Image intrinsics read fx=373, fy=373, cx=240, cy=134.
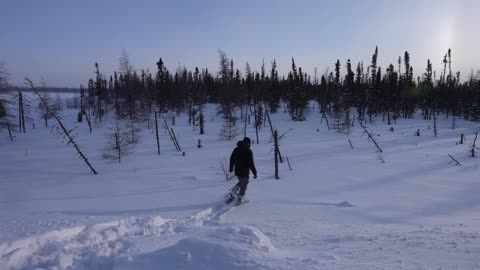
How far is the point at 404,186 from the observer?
17547 millimetres

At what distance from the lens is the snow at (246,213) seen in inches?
232

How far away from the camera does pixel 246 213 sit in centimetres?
1077

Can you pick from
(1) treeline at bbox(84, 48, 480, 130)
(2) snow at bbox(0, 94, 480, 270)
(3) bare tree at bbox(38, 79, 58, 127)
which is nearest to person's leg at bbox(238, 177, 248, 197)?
(2) snow at bbox(0, 94, 480, 270)

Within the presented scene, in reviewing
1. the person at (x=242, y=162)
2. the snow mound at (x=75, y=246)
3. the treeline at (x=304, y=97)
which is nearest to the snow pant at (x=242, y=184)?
the person at (x=242, y=162)

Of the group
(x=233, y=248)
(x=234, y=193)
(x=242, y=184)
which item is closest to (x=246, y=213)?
(x=234, y=193)

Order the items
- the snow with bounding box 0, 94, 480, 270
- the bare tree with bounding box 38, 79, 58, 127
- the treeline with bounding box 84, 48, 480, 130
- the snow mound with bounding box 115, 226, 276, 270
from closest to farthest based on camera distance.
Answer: the snow mound with bounding box 115, 226, 276, 270 < the snow with bounding box 0, 94, 480, 270 < the bare tree with bounding box 38, 79, 58, 127 < the treeline with bounding box 84, 48, 480, 130

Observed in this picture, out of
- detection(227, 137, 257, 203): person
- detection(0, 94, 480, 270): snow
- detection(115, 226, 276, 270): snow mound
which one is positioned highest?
detection(227, 137, 257, 203): person

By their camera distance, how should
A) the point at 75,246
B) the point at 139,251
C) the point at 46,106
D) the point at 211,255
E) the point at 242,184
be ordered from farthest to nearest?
the point at 46,106 < the point at 242,184 < the point at 75,246 < the point at 139,251 < the point at 211,255

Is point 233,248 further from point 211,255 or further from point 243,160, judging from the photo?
point 243,160

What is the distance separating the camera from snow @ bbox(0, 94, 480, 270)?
590 centimetres

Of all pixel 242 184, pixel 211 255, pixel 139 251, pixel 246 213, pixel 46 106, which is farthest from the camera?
pixel 46 106

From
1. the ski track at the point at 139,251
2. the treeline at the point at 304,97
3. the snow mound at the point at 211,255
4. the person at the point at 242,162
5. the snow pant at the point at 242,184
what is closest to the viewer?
the snow mound at the point at 211,255

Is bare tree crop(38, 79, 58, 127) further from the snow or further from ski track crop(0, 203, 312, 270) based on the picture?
ski track crop(0, 203, 312, 270)

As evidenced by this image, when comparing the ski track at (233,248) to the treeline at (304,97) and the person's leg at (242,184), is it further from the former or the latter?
the treeline at (304,97)
